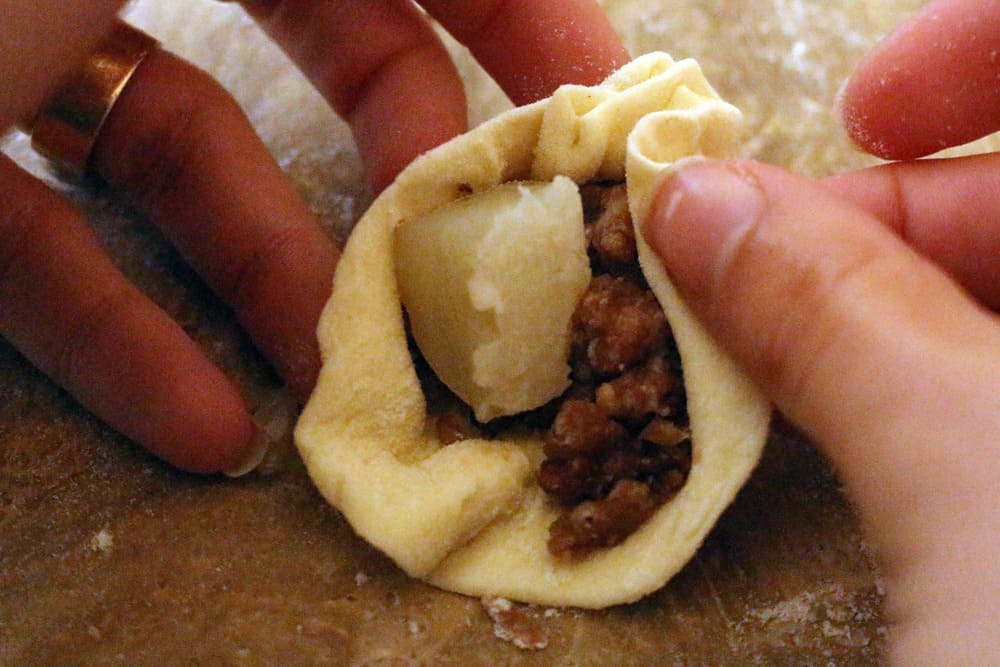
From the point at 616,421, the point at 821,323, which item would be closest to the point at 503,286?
the point at 616,421

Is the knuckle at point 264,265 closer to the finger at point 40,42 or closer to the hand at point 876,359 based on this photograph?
the finger at point 40,42

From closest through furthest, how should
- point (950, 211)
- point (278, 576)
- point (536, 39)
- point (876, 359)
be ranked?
point (876, 359) < point (278, 576) < point (950, 211) < point (536, 39)

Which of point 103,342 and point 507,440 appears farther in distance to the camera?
point 103,342

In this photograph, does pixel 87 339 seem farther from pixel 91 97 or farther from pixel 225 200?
pixel 91 97

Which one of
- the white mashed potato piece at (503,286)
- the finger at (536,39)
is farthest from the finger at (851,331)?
the finger at (536,39)

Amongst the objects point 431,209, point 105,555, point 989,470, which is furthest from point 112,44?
point 989,470

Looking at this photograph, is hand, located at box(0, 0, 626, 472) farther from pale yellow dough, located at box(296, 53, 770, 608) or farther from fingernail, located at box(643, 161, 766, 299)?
fingernail, located at box(643, 161, 766, 299)

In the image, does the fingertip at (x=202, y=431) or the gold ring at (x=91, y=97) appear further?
the gold ring at (x=91, y=97)
